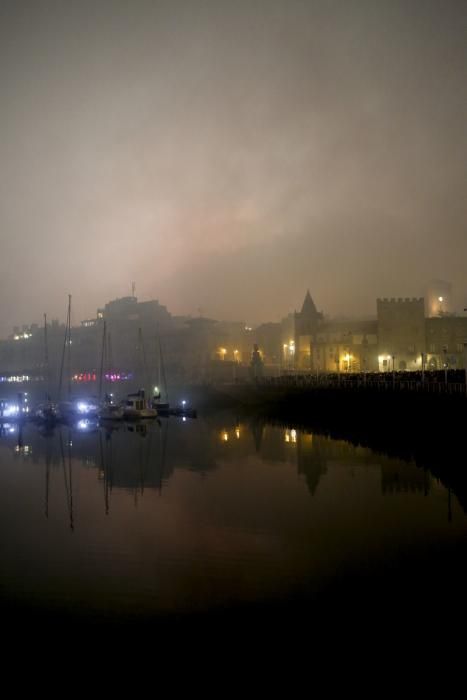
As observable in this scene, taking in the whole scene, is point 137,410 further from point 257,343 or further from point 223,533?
point 257,343

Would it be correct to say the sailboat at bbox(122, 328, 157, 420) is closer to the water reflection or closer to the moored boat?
the moored boat

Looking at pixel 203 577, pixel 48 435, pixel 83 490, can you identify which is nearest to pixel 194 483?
pixel 83 490

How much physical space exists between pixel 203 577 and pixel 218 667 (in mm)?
3721

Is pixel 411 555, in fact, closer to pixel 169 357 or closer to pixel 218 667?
pixel 218 667

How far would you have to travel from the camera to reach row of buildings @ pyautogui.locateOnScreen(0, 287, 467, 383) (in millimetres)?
75125

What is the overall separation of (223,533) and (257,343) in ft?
315

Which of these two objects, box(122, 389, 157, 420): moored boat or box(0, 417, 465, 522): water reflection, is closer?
box(0, 417, 465, 522): water reflection

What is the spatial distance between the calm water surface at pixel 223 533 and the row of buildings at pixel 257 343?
16153 millimetres

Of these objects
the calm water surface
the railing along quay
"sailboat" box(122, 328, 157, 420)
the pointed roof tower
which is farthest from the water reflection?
the pointed roof tower

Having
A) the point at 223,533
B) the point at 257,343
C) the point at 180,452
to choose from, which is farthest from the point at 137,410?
the point at 257,343

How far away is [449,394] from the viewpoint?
107 ft

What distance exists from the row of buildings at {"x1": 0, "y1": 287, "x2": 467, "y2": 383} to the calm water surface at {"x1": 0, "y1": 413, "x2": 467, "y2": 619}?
16.2 m

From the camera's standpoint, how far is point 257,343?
112m

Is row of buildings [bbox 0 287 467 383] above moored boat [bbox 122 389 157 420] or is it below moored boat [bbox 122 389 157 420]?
above
